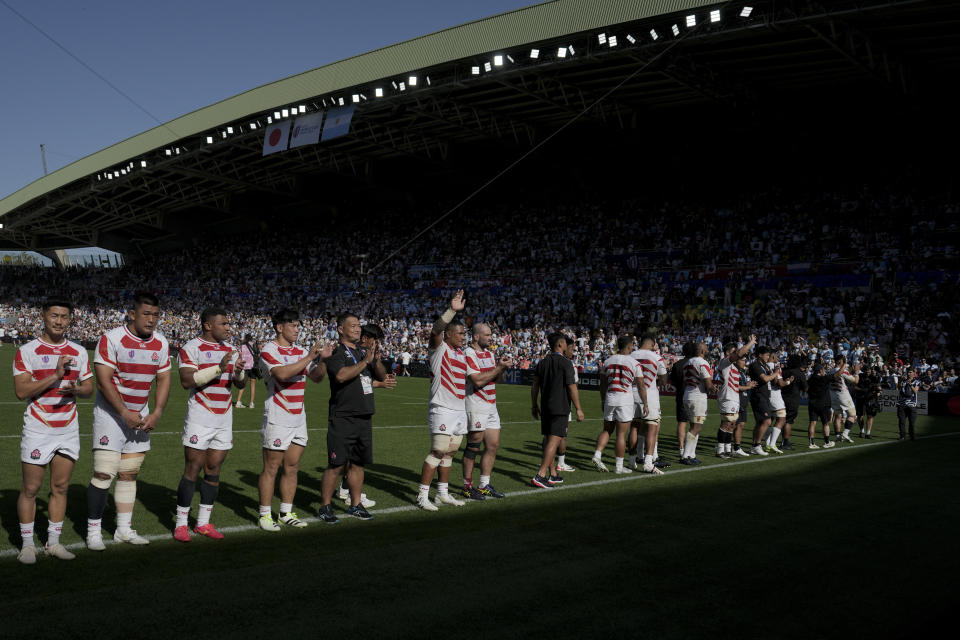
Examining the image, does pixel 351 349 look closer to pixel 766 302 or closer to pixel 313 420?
pixel 313 420

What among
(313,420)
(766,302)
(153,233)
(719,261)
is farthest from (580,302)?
(153,233)

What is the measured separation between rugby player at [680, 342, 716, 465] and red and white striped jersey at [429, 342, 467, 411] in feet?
15.9

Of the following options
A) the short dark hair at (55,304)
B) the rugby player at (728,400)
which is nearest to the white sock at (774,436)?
the rugby player at (728,400)

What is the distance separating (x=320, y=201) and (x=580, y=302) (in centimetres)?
2172

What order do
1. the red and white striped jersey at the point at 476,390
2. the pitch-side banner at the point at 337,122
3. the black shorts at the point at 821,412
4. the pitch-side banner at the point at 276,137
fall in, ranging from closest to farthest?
the red and white striped jersey at the point at 476,390 < the black shorts at the point at 821,412 < the pitch-side banner at the point at 337,122 < the pitch-side banner at the point at 276,137

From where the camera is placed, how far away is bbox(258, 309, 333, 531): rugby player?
6.34 meters

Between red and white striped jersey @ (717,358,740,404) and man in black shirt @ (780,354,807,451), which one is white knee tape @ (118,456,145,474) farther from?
man in black shirt @ (780,354,807,451)

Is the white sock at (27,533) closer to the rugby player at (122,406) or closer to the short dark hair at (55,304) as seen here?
the rugby player at (122,406)

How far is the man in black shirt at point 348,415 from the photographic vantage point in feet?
22.0

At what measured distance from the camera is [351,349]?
699 cm

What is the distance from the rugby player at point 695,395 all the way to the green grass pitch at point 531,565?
1.51 m

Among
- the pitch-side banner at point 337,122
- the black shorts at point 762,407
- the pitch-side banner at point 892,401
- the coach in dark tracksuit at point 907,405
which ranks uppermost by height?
the pitch-side banner at point 337,122

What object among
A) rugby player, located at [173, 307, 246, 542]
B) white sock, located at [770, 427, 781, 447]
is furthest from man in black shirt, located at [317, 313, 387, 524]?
white sock, located at [770, 427, 781, 447]

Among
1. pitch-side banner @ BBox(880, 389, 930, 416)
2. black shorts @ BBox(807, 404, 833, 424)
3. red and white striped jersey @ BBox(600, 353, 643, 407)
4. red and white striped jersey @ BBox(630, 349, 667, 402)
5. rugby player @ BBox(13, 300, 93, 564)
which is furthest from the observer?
pitch-side banner @ BBox(880, 389, 930, 416)
